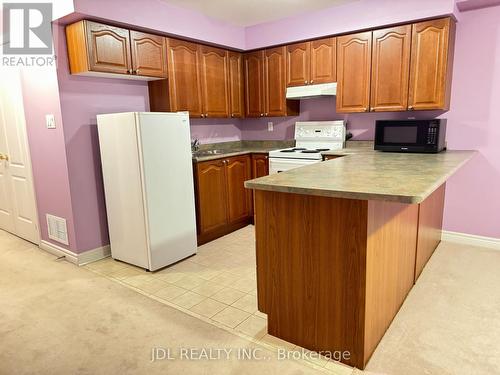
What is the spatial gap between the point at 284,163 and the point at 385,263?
2.13 m

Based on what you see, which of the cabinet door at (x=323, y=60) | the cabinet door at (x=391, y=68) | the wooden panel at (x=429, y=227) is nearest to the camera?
the wooden panel at (x=429, y=227)

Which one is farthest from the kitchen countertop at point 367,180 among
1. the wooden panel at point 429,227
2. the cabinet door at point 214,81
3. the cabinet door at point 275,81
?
the cabinet door at point 214,81

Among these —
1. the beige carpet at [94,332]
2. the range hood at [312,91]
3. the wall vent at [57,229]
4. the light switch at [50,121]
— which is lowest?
the beige carpet at [94,332]

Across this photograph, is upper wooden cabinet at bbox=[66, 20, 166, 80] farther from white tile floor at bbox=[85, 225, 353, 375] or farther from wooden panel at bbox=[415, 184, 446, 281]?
wooden panel at bbox=[415, 184, 446, 281]

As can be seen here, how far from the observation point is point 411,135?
3207mm

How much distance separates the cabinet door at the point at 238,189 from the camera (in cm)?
395

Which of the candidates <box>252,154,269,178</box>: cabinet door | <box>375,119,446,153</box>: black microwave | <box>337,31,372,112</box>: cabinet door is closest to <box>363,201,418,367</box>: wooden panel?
<box>375,119,446,153</box>: black microwave

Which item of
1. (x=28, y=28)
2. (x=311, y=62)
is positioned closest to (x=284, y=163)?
(x=311, y=62)

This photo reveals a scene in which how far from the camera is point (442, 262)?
10.00ft

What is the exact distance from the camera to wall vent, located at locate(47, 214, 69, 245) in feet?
10.6

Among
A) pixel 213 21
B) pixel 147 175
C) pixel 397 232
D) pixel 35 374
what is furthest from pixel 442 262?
pixel 213 21

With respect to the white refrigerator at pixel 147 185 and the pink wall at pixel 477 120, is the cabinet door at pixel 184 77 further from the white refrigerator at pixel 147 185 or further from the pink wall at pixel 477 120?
the pink wall at pixel 477 120

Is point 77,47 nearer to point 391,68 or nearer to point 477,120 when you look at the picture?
point 391,68

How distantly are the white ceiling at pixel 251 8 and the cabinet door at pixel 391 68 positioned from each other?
1.93 ft
